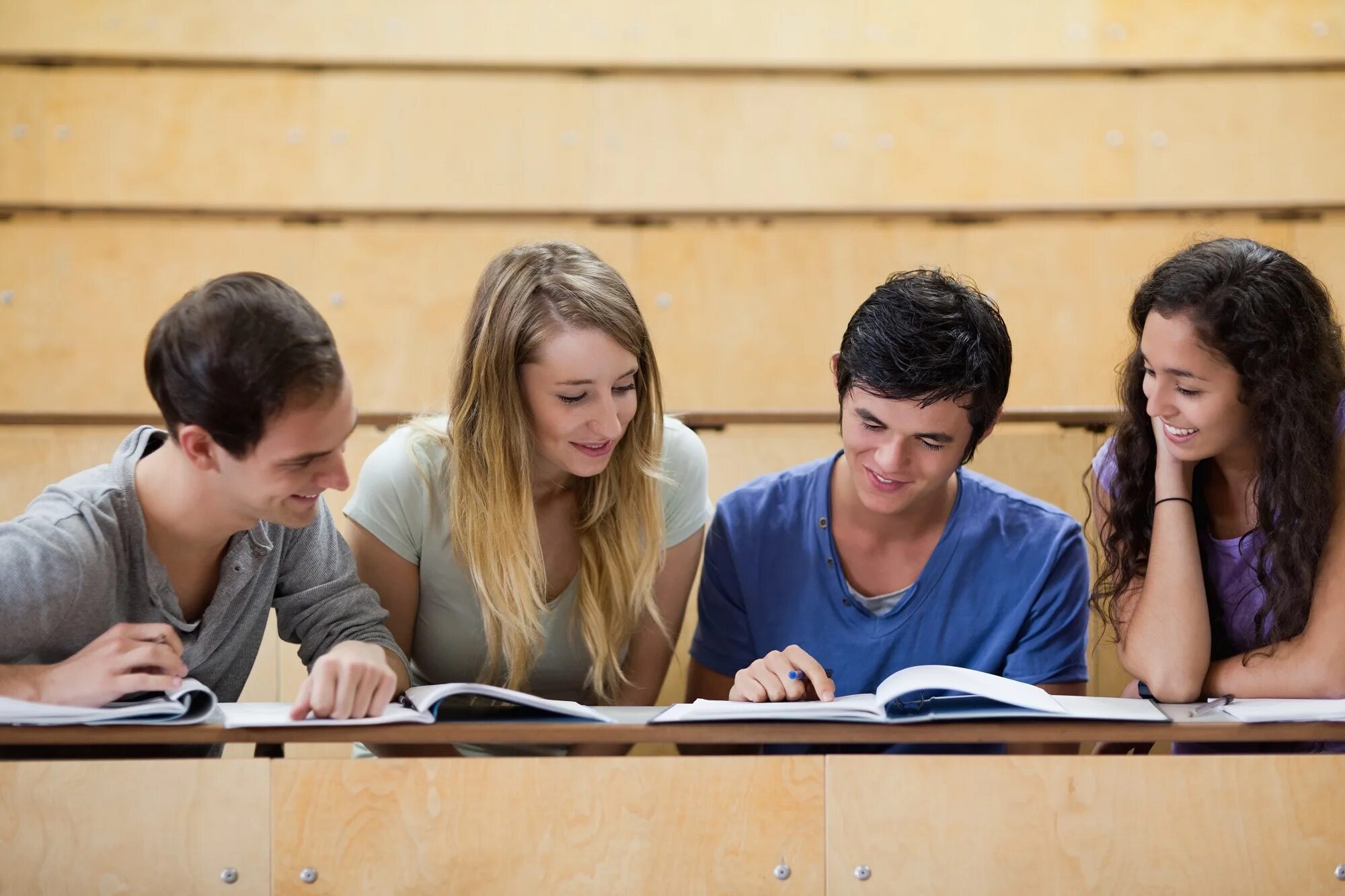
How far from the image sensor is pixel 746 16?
2.10 metres

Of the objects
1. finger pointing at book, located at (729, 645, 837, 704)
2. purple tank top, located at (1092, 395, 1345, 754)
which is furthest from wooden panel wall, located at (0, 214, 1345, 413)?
finger pointing at book, located at (729, 645, 837, 704)

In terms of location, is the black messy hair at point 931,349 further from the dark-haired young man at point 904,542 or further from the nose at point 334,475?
the nose at point 334,475

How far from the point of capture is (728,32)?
82.7 inches

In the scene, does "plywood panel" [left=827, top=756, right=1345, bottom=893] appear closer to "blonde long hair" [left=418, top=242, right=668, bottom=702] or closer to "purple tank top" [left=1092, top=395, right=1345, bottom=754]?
"purple tank top" [left=1092, top=395, right=1345, bottom=754]

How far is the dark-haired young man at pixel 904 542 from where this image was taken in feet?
3.37

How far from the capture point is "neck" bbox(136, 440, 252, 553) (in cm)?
91

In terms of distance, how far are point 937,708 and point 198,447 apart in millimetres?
528

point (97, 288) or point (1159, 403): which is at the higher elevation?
point (97, 288)

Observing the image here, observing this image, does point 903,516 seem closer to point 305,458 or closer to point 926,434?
point 926,434

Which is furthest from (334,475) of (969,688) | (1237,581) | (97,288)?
(97,288)

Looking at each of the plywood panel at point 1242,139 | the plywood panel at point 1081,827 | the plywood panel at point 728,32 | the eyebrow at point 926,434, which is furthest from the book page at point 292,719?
the plywood panel at point 1242,139

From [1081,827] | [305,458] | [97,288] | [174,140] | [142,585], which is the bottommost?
[1081,827]

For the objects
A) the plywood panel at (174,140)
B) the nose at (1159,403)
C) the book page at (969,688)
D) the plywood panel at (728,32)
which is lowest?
the book page at (969,688)

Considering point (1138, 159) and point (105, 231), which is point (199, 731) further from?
point (1138, 159)
